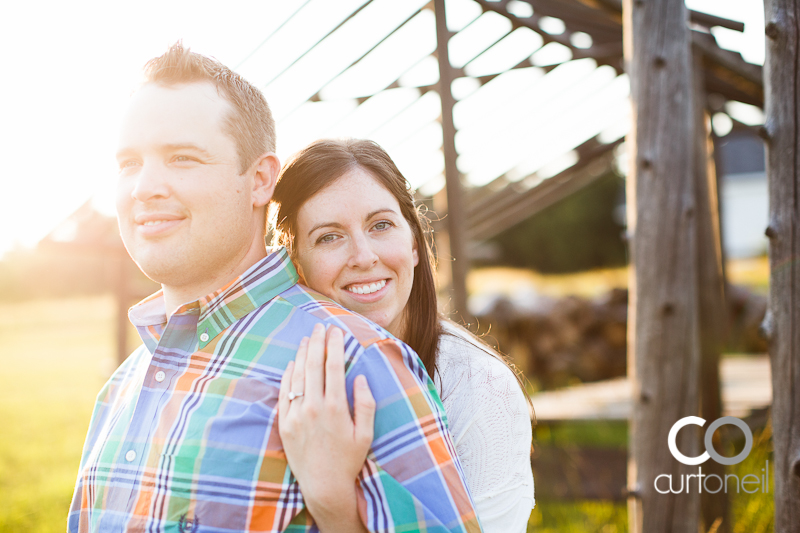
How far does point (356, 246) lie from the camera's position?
1.75m

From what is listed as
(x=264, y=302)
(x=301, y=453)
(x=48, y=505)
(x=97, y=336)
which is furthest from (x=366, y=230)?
(x=97, y=336)

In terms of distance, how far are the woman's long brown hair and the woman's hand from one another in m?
0.63

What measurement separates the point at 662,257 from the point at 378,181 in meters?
1.48

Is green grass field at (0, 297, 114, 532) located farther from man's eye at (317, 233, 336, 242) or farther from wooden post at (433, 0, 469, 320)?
man's eye at (317, 233, 336, 242)

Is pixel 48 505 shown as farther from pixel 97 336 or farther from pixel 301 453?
pixel 97 336

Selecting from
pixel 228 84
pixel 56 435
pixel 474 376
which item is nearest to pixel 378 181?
pixel 228 84

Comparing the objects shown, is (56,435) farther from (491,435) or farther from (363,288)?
(491,435)

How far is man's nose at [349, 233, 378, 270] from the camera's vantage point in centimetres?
174

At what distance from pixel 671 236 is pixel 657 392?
2.23 feet

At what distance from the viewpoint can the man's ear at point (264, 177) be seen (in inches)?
60.8


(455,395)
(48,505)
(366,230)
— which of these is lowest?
(48,505)

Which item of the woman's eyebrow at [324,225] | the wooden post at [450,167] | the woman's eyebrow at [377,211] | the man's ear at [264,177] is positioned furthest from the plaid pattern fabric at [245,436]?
the wooden post at [450,167]

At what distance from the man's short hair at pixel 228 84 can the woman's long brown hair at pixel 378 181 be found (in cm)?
25

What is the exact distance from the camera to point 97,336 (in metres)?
16.5
